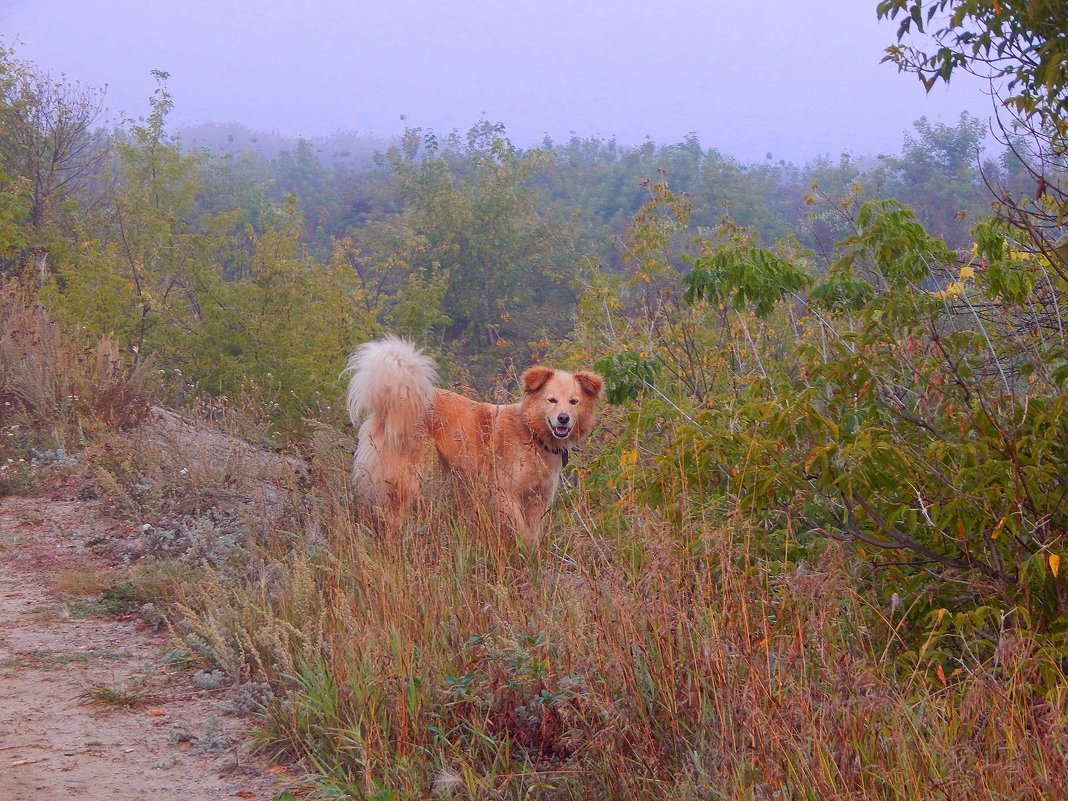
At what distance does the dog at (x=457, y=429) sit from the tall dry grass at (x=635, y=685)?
1.55 metres

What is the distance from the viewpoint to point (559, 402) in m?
6.61

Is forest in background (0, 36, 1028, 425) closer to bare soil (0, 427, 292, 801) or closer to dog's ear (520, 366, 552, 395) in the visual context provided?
dog's ear (520, 366, 552, 395)

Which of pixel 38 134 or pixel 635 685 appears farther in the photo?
pixel 38 134

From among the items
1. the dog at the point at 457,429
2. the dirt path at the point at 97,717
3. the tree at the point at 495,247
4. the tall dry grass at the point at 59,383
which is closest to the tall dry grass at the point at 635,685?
the dirt path at the point at 97,717

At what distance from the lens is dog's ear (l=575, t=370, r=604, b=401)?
6.62 meters

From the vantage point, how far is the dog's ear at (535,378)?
21.8 ft

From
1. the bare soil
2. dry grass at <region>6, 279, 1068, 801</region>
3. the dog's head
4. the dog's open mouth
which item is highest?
the dog's head

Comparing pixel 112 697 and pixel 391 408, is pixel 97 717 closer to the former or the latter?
Answer: pixel 112 697

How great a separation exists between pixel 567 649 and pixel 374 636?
807 mm

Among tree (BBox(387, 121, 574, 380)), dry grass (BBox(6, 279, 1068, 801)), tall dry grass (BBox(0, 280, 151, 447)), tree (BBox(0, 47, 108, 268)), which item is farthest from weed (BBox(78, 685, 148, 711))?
tree (BBox(387, 121, 574, 380))

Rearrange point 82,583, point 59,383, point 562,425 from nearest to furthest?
1. point 82,583
2. point 562,425
3. point 59,383

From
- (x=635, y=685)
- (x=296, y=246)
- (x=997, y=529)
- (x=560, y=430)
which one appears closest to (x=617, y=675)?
(x=635, y=685)

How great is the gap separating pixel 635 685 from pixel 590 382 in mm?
3669

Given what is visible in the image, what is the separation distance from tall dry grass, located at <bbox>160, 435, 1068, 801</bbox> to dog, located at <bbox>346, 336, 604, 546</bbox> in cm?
155
